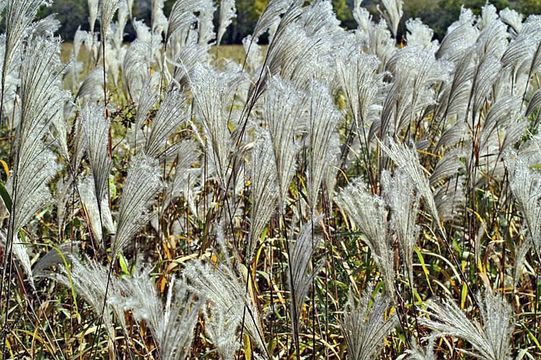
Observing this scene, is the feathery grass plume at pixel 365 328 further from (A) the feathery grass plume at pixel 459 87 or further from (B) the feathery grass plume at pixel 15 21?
(A) the feathery grass plume at pixel 459 87

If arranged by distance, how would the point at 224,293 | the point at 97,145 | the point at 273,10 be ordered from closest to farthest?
1. the point at 224,293
2. the point at 97,145
3. the point at 273,10

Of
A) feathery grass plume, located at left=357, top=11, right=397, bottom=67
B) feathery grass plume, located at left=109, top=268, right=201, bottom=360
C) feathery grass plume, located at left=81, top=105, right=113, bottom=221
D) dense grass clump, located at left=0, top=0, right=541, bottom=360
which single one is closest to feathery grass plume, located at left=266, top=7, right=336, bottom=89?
dense grass clump, located at left=0, top=0, right=541, bottom=360

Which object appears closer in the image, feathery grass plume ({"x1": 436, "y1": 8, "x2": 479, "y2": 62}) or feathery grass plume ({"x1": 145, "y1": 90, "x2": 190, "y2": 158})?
feathery grass plume ({"x1": 145, "y1": 90, "x2": 190, "y2": 158})

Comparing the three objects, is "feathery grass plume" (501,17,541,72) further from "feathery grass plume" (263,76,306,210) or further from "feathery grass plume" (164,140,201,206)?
"feathery grass plume" (263,76,306,210)

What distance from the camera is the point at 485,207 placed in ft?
10.7

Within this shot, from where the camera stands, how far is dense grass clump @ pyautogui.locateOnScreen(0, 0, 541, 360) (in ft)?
5.13

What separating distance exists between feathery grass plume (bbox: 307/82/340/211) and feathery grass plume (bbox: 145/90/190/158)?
608mm

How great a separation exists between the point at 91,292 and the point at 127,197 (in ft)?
0.74

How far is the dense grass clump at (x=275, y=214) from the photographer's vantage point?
5.13 feet

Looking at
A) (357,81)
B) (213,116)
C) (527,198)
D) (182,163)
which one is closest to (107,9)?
(182,163)

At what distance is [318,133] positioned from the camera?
1634 mm

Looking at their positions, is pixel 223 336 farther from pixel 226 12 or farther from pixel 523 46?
pixel 226 12

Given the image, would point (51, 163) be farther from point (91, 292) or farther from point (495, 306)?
point (495, 306)

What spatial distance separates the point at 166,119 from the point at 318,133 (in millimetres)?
693
